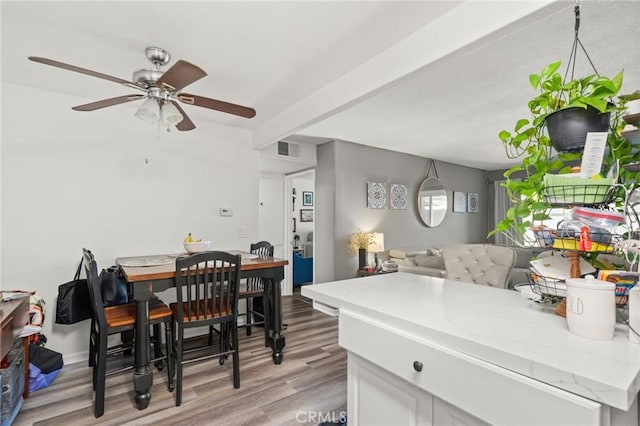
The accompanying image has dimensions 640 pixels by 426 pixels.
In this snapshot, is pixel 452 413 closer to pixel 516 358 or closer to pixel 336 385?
pixel 516 358

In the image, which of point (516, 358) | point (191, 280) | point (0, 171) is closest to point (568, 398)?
point (516, 358)

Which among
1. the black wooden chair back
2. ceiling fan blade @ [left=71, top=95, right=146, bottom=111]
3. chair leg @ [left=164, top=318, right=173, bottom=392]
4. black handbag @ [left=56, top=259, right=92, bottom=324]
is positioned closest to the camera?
ceiling fan blade @ [left=71, top=95, right=146, bottom=111]

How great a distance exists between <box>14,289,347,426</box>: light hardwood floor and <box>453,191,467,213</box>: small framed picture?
467 cm

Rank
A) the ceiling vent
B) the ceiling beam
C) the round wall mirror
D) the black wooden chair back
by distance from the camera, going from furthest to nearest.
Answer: the round wall mirror → the ceiling vent → the black wooden chair back → the ceiling beam

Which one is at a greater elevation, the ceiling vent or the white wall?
the ceiling vent

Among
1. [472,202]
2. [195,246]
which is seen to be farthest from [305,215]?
[195,246]

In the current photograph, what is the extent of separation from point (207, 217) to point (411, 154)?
3741mm

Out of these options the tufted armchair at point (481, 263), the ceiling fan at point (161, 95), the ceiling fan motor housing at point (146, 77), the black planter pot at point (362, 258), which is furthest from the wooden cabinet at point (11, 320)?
the black planter pot at point (362, 258)

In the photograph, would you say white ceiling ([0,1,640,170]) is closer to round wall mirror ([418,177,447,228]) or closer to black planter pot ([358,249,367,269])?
black planter pot ([358,249,367,269])

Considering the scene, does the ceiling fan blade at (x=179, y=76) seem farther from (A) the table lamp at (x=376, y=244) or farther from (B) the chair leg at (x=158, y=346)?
(A) the table lamp at (x=376, y=244)

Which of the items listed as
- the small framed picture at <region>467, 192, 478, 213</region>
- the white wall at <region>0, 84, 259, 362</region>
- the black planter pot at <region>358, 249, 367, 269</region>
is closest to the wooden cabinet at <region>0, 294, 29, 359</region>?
the white wall at <region>0, 84, 259, 362</region>

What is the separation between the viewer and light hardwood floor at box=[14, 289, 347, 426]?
1.96 metres

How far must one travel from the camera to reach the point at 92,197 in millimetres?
2943

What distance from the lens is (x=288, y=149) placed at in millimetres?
4656
